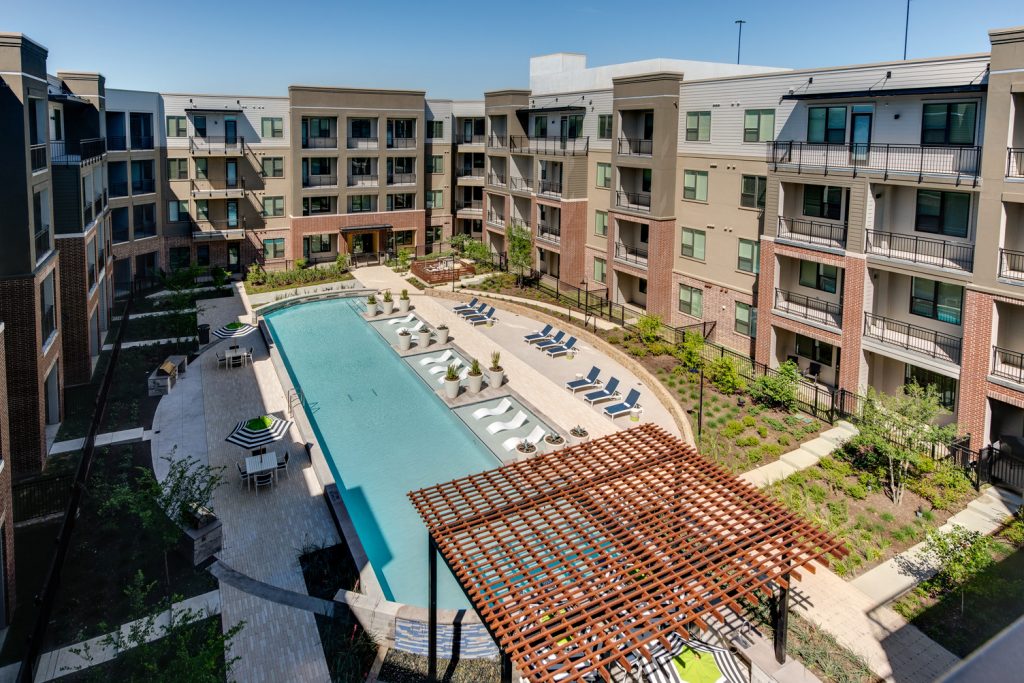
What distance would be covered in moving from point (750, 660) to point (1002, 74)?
670 inches

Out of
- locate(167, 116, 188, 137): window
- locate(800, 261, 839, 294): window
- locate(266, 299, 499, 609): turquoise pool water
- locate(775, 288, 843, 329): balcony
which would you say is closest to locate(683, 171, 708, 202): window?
locate(800, 261, 839, 294): window

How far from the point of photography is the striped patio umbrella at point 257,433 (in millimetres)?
20688

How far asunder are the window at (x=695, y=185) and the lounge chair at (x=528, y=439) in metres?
14.7

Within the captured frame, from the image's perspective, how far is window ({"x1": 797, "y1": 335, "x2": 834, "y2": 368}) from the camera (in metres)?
27.2

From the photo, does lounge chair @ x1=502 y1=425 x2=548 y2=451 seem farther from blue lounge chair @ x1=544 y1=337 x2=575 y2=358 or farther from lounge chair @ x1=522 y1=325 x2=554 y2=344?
lounge chair @ x1=522 y1=325 x2=554 y2=344

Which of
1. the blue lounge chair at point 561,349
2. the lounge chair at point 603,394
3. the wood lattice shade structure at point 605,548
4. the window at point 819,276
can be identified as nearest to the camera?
the wood lattice shade structure at point 605,548

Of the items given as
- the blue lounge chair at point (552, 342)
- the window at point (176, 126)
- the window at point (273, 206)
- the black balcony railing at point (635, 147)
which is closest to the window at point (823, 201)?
the black balcony railing at point (635, 147)

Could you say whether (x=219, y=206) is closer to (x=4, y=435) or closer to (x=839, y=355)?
(x=4, y=435)

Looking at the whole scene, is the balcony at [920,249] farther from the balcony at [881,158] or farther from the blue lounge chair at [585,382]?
the blue lounge chair at [585,382]

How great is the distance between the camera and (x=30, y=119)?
21.7m

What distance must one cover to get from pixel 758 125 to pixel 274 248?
32.7 meters

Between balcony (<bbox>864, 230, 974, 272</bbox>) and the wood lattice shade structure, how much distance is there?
12.8 metres

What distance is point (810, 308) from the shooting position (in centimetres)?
2705

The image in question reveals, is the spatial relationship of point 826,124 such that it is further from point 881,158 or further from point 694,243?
point 694,243
